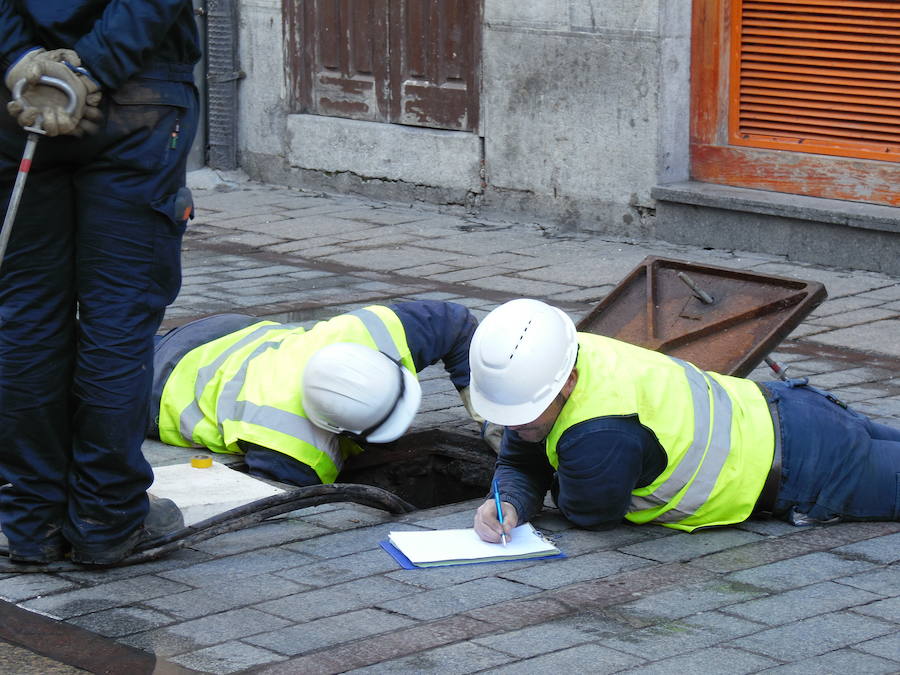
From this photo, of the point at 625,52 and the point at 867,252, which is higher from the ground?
the point at 625,52

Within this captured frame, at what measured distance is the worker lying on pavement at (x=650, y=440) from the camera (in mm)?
4207

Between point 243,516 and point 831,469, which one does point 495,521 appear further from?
point 831,469

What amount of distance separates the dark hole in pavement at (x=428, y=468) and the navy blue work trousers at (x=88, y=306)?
1423 mm

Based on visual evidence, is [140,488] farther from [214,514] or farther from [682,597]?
[682,597]

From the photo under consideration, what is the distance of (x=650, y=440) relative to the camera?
14.0ft

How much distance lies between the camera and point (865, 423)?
4.64 m

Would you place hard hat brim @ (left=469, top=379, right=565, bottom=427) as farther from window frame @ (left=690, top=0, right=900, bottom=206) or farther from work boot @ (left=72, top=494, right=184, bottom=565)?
window frame @ (left=690, top=0, right=900, bottom=206)

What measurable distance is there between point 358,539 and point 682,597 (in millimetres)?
1019

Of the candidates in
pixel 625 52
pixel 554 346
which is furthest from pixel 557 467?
pixel 625 52

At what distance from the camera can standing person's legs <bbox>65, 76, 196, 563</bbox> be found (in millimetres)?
4086

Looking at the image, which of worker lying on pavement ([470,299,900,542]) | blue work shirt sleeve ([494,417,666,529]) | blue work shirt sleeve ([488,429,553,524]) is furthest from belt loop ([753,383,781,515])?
blue work shirt sleeve ([488,429,553,524])

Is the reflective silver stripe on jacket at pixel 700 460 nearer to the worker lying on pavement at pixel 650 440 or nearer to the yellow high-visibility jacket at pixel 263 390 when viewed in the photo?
the worker lying on pavement at pixel 650 440

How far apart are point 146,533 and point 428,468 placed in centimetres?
156

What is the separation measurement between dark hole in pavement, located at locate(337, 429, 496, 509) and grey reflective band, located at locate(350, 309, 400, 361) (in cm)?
45
